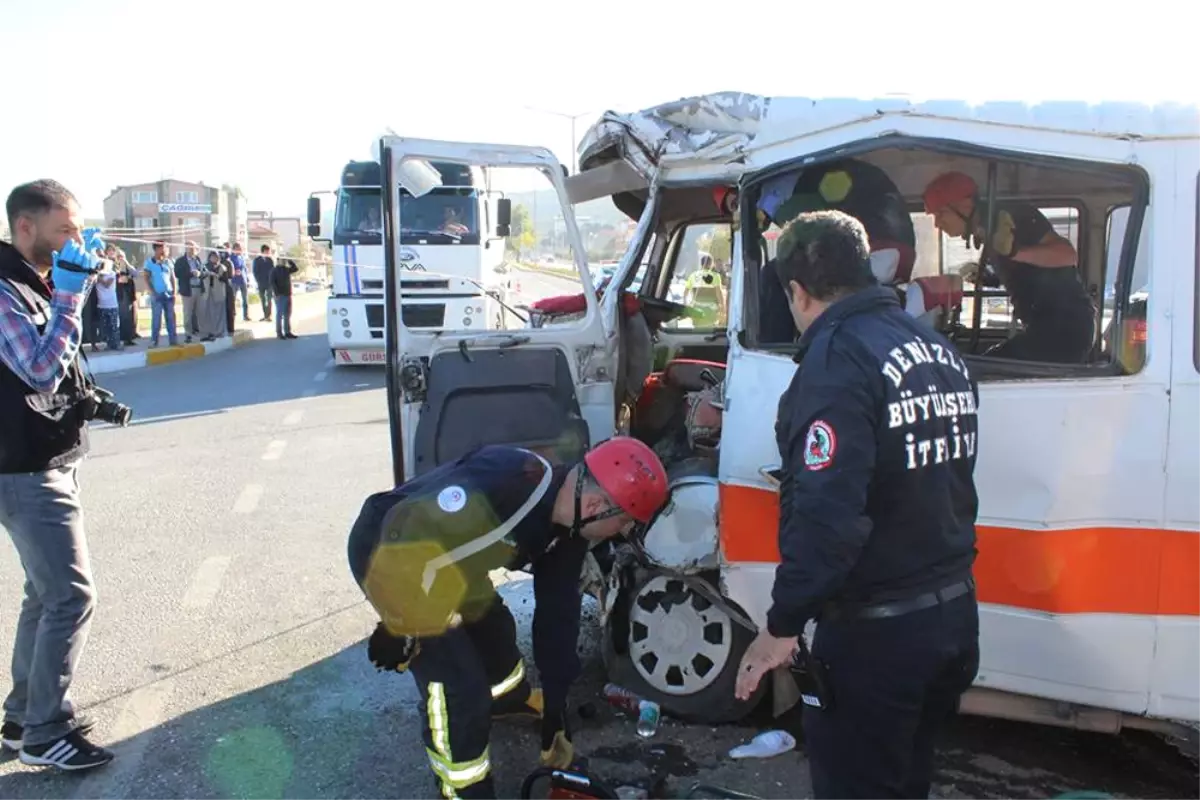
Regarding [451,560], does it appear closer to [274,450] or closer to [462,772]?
[462,772]

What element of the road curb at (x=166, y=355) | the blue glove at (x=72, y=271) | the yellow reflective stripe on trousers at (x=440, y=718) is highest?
the blue glove at (x=72, y=271)

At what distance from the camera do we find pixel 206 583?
18.0 ft

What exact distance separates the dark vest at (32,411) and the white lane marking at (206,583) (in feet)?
6.12

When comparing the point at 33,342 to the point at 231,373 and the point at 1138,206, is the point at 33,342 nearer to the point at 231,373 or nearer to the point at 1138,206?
the point at 1138,206

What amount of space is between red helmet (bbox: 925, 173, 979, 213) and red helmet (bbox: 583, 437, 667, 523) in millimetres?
1628

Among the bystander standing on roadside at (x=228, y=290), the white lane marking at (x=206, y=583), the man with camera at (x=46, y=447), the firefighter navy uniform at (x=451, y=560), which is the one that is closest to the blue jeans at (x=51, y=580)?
the man with camera at (x=46, y=447)

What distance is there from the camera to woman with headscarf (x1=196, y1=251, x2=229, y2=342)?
1811 cm

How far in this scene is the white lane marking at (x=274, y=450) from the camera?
852cm

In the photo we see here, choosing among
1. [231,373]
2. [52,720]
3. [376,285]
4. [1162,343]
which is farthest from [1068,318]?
[231,373]

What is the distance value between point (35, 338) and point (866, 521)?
109 inches

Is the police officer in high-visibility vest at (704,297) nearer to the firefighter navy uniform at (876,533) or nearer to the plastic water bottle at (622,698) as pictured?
the plastic water bottle at (622,698)

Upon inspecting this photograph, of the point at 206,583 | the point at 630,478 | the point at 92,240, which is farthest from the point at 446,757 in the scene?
the point at 206,583

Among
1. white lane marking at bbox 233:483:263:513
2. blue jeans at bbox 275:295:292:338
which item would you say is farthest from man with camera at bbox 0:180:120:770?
blue jeans at bbox 275:295:292:338

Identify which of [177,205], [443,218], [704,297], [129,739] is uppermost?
[177,205]
